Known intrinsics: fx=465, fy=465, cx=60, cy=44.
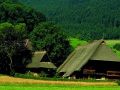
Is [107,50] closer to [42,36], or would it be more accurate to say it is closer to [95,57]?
[95,57]

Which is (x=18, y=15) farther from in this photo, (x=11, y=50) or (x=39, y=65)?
(x=39, y=65)

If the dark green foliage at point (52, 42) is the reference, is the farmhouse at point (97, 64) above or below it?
above

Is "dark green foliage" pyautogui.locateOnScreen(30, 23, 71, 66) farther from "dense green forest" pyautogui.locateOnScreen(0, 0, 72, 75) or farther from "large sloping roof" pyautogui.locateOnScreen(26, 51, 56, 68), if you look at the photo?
"large sloping roof" pyautogui.locateOnScreen(26, 51, 56, 68)

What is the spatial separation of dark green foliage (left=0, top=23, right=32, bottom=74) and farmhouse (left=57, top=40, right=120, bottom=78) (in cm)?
1220

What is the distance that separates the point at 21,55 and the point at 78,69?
1969 centimetres

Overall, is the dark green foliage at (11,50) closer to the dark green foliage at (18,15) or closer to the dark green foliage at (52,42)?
the dark green foliage at (52,42)

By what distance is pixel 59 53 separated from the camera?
10862 cm

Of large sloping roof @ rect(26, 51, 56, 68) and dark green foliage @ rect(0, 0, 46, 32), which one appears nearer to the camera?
large sloping roof @ rect(26, 51, 56, 68)

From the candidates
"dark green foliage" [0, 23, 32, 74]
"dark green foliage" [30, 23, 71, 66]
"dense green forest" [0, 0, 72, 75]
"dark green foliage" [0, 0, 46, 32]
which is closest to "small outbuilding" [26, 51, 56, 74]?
"dense green forest" [0, 0, 72, 75]

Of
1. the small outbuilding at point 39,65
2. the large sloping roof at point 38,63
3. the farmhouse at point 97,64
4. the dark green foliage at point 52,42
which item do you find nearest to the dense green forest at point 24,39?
the dark green foliage at point 52,42

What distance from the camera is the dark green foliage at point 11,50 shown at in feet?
292

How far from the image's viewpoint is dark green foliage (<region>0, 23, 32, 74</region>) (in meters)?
89.0

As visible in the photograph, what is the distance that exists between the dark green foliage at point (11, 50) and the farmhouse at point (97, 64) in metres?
12.2

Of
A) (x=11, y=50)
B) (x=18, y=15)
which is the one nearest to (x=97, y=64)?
(x=11, y=50)
